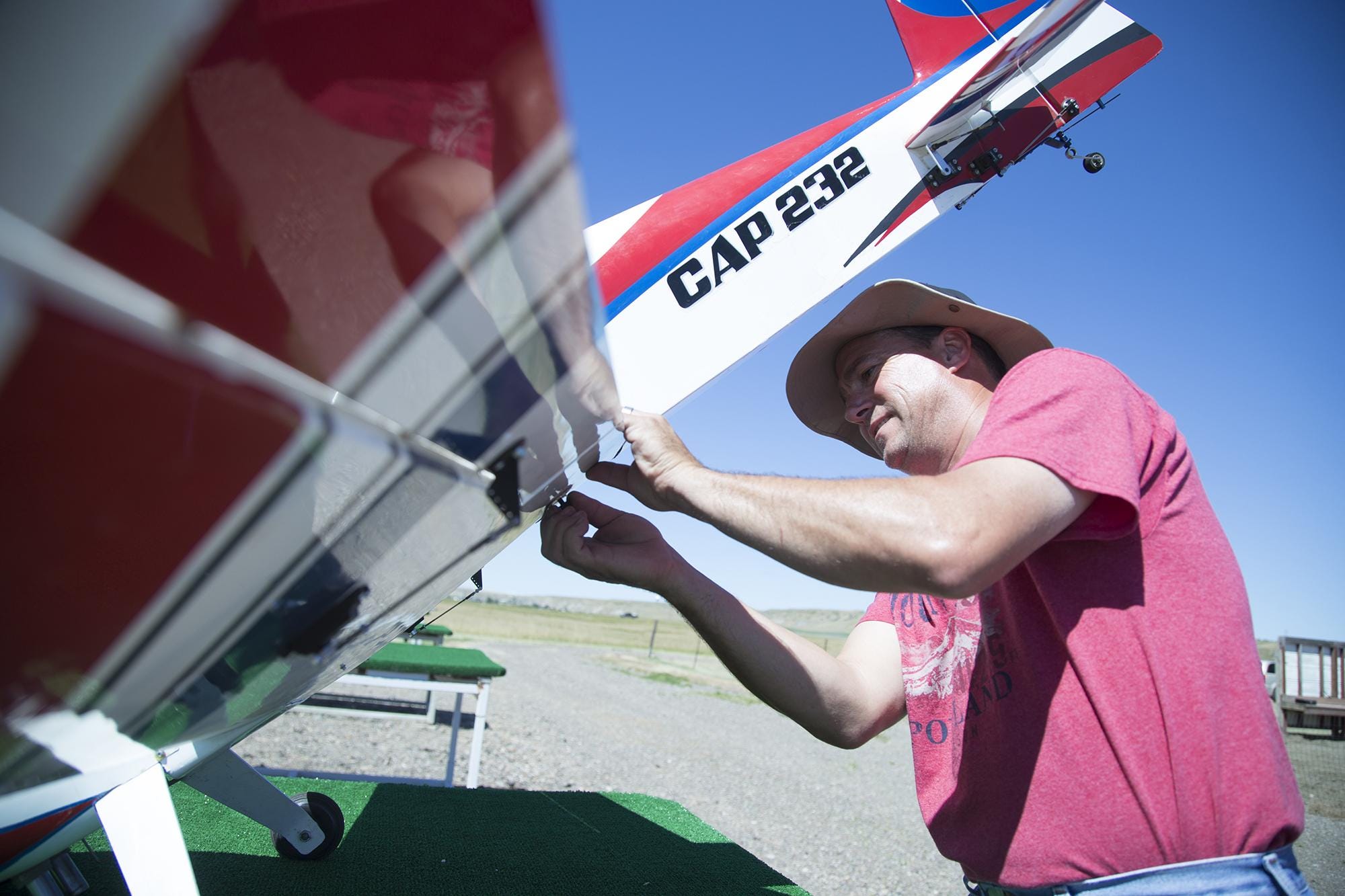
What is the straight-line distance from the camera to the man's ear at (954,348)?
154 cm

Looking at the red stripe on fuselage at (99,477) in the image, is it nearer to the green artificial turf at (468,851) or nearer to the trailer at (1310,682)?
the green artificial turf at (468,851)

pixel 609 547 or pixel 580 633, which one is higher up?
pixel 609 547

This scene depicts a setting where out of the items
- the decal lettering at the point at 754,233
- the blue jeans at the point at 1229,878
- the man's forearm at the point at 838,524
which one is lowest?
the blue jeans at the point at 1229,878

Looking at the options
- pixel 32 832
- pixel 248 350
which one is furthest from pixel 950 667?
pixel 32 832

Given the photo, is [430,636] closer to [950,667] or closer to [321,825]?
[321,825]

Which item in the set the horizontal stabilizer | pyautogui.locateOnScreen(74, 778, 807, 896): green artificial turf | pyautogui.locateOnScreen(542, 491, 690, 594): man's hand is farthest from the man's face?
the horizontal stabilizer

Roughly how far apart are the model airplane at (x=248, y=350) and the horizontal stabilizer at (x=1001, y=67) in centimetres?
330

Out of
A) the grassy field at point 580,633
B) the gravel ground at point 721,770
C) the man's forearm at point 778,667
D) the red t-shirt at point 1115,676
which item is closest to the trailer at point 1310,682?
the gravel ground at point 721,770

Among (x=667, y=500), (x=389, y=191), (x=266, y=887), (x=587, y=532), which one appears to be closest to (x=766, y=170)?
(x=587, y=532)

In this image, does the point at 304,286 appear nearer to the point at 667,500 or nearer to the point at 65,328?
the point at 65,328

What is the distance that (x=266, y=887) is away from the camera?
2492mm

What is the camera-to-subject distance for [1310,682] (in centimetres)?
1230

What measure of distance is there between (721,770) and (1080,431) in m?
8.60

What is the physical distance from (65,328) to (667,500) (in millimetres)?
798
